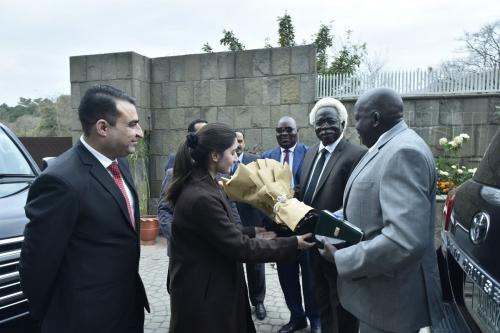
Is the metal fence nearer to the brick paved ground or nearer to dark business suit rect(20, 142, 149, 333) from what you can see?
the brick paved ground

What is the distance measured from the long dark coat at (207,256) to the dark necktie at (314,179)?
0.94 meters

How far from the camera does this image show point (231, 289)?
2162 mm

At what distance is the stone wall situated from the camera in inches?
236

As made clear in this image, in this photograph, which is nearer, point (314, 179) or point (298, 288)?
point (314, 179)

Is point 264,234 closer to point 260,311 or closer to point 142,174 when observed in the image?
point 260,311

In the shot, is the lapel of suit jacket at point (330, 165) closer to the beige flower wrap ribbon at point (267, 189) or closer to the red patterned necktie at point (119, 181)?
the beige flower wrap ribbon at point (267, 189)

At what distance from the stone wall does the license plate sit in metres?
4.74

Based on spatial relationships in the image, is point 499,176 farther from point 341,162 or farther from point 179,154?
point 179,154

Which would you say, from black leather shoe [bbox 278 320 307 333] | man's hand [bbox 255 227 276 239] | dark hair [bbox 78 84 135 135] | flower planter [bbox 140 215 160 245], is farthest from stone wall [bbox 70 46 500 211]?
dark hair [bbox 78 84 135 135]

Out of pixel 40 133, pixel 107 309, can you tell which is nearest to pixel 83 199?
pixel 107 309

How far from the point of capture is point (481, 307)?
1615 millimetres

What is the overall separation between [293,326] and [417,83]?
4495 millimetres

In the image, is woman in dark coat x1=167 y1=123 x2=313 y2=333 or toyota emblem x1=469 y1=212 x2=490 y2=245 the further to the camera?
woman in dark coat x1=167 y1=123 x2=313 y2=333

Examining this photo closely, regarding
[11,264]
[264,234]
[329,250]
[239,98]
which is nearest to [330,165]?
[264,234]
